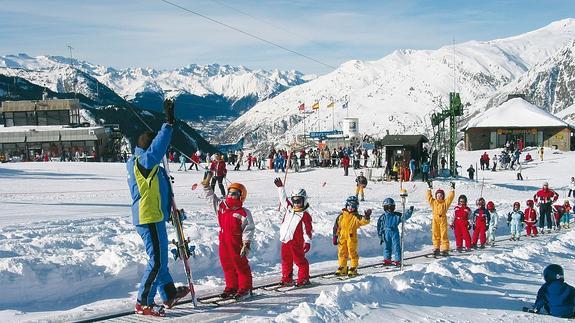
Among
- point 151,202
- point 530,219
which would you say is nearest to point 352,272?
point 151,202

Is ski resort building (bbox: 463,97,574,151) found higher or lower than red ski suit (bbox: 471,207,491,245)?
higher

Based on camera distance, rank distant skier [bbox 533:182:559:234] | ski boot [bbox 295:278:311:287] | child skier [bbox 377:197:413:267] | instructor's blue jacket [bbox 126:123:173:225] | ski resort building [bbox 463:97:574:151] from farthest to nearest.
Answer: ski resort building [bbox 463:97:574:151] < distant skier [bbox 533:182:559:234] < child skier [bbox 377:197:413:267] < ski boot [bbox 295:278:311:287] < instructor's blue jacket [bbox 126:123:173:225]

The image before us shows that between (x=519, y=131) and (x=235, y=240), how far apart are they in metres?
67.8

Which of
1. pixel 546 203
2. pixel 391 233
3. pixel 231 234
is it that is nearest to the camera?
pixel 231 234

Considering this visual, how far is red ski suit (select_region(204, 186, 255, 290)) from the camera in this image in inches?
329

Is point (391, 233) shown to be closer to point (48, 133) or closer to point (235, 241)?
point (235, 241)

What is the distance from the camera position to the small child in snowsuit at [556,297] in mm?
8453

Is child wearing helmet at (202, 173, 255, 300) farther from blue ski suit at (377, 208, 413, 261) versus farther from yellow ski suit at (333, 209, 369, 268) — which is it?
blue ski suit at (377, 208, 413, 261)

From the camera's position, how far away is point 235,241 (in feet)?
27.6

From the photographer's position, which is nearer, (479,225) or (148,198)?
(148,198)

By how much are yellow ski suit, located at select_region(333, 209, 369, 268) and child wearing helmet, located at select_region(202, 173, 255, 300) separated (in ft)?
7.99

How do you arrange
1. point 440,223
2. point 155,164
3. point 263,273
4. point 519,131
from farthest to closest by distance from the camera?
point 519,131 → point 440,223 → point 263,273 → point 155,164

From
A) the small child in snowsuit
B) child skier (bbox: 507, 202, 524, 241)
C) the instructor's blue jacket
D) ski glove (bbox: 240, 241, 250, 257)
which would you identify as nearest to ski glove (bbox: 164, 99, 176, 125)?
the instructor's blue jacket

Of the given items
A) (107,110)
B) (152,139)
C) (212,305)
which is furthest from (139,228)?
(107,110)
